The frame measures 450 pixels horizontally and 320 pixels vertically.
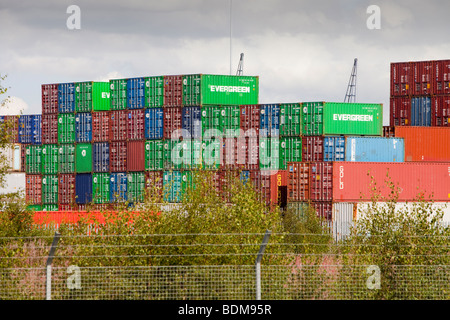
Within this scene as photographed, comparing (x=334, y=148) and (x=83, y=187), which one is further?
(x=83, y=187)

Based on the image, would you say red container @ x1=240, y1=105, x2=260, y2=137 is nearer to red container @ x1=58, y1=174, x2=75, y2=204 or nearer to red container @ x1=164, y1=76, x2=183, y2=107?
red container @ x1=164, y1=76, x2=183, y2=107

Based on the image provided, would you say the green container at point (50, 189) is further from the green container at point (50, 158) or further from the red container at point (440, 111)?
the red container at point (440, 111)

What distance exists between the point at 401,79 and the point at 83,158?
28.4 m

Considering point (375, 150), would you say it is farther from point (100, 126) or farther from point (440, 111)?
point (100, 126)

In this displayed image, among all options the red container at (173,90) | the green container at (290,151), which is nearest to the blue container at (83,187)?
the red container at (173,90)

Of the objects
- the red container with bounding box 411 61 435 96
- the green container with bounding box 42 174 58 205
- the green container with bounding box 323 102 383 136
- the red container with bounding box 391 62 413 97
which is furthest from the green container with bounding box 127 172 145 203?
the red container with bounding box 411 61 435 96

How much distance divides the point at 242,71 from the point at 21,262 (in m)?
93.4

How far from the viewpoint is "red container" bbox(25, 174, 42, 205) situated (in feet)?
219

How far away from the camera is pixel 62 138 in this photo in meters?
66.7

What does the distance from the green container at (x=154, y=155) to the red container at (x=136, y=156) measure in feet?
1.59

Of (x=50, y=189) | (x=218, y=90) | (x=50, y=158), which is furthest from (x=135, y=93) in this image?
(x=50, y=189)

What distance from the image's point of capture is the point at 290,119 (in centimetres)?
5806

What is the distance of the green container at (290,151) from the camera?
56.7 m
